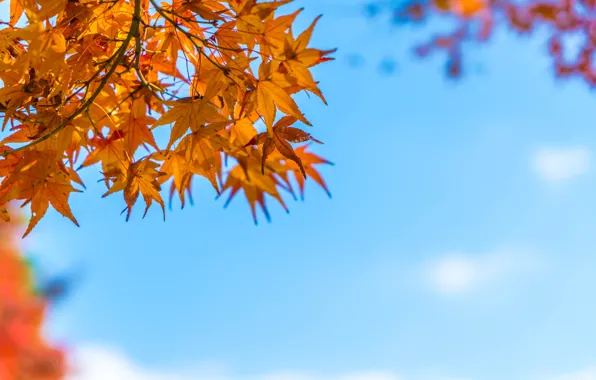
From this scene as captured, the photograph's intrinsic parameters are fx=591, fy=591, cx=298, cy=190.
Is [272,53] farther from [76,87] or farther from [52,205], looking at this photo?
[52,205]

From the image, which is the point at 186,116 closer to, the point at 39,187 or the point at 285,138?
the point at 285,138

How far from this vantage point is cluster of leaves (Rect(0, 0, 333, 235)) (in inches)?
39.1

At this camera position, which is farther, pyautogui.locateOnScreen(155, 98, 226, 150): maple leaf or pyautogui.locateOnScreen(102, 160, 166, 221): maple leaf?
pyautogui.locateOnScreen(102, 160, 166, 221): maple leaf

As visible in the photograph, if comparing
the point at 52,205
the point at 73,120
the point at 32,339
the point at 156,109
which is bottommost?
the point at 52,205

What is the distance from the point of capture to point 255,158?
51.8 inches

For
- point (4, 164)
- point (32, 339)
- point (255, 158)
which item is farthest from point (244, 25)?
point (32, 339)

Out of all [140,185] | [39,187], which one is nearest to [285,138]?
[140,185]

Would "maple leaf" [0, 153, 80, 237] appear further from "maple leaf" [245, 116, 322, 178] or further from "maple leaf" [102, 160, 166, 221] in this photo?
"maple leaf" [245, 116, 322, 178]

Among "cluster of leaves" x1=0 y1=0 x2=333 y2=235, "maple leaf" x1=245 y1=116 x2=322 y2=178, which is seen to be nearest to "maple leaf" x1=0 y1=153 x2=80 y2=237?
"cluster of leaves" x1=0 y1=0 x2=333 y2=235

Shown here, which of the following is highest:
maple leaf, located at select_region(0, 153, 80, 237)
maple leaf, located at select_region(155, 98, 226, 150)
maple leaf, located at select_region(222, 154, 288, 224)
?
maple leaf, located at select_region(222, 154, 288, 224)

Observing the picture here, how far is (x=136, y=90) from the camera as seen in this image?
1.22 m

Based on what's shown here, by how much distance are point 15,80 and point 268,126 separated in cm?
47

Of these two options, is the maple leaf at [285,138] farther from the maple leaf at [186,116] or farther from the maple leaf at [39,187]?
the maple leaf at [39,187]

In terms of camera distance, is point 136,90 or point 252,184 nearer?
point 136,90
